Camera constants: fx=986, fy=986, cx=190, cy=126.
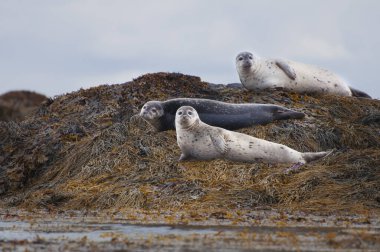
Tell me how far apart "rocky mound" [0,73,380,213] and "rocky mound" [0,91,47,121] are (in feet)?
38.5

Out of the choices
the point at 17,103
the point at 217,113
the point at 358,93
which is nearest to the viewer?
the point at 217,113

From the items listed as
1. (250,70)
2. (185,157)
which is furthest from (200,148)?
(250,70)

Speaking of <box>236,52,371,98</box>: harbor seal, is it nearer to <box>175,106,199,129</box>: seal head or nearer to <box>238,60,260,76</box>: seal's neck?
<box>238,60,260,76</box>: seal's neck

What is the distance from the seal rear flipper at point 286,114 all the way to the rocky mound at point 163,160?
0.35ft

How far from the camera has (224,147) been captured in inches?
447

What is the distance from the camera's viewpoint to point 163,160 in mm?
11516

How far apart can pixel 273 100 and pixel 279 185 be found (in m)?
3.63

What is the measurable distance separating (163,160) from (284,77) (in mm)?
3863

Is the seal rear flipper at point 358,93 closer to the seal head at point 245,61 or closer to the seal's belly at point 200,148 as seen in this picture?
the seal head at point 245,61

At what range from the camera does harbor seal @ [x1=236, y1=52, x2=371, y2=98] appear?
578 inches

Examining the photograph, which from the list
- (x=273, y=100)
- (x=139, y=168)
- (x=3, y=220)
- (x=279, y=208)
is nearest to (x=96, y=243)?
(x=3, y=220)

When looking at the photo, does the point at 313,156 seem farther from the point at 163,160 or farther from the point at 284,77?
the point at 284,77

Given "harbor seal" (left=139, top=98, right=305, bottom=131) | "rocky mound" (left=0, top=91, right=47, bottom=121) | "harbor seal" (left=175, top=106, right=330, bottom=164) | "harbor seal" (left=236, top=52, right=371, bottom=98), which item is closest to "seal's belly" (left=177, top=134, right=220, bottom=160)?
"harbor seal" (left=175, top=106, right=330, bottom=164)

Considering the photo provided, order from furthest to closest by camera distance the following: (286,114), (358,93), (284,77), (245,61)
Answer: (358,93)
(284,77)
(245,61)
(286,114)
